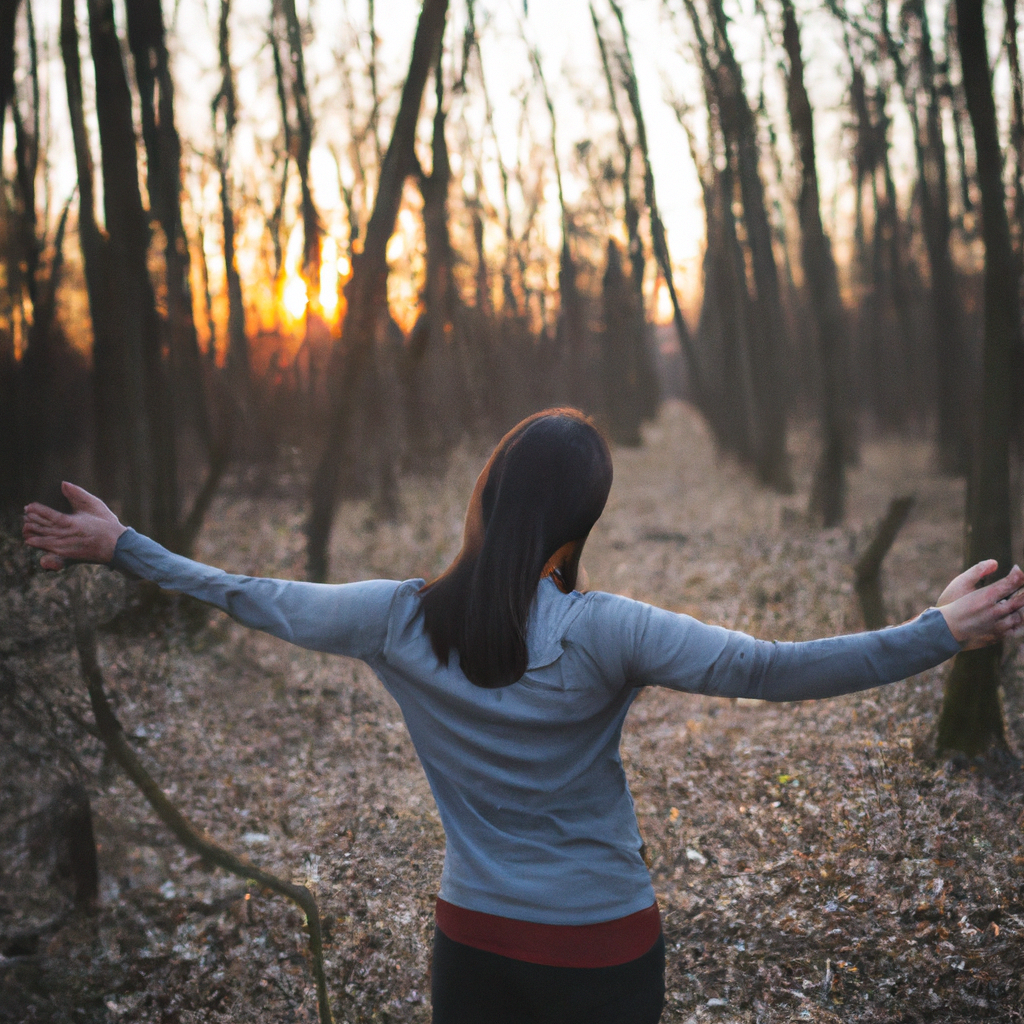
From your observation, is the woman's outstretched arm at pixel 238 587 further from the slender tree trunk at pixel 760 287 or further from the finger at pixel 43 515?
the slender tree trunk at pixel 760 287

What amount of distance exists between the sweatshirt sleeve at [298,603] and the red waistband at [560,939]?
0.55m

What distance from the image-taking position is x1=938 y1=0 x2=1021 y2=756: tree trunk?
4617mm

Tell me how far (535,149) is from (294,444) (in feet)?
34.7

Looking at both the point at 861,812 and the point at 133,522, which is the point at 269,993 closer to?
the point at 861,812

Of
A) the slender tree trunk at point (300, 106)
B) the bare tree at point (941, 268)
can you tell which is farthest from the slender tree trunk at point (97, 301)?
the bare tree at point (941, 268)

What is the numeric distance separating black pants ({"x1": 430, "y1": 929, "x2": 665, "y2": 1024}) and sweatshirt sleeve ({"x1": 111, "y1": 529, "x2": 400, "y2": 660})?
2.03ft

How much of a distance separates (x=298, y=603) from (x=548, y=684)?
1.76 feet

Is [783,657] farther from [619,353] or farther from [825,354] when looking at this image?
[619,353]

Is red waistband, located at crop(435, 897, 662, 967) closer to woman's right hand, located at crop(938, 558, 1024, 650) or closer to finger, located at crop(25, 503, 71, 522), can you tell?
woman's right hand, located at crop(938, 558, 1024, 650)

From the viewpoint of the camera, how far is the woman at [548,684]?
1457mm

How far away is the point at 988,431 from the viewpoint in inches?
184

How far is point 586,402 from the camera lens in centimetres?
2817

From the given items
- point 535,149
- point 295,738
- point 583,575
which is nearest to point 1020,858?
point 583,575

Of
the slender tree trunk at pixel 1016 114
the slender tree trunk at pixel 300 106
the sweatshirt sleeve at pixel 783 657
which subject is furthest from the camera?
the slender tree trunk at pixel 300 106
